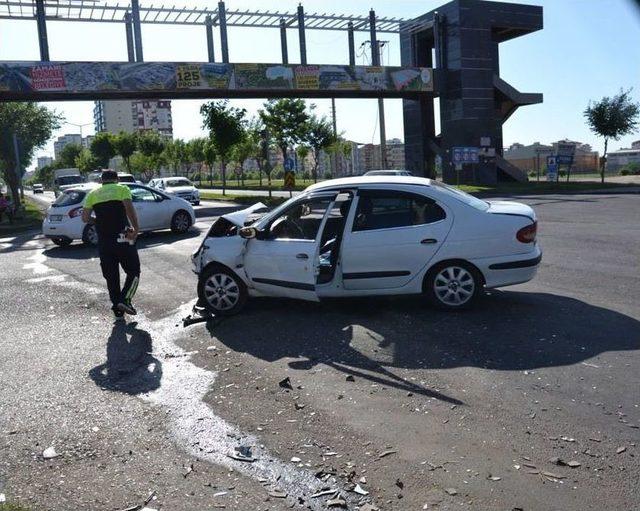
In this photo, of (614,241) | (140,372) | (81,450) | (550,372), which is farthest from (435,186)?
(614,241)

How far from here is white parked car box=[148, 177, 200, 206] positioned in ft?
113

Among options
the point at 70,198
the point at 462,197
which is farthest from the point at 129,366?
the point at 70,198

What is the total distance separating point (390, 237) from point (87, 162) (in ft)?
324

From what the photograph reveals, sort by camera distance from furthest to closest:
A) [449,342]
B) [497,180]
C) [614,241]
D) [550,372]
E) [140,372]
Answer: [497,180] → [614,241] → [449,342] → [140,372] → [550,372]

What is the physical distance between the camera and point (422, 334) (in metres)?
6.61

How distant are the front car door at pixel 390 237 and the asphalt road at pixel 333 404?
19.1 inches

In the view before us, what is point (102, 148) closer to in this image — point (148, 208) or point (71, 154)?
point (71, 154)

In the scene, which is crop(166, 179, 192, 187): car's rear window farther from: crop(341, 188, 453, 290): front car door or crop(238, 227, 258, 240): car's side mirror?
crop(341, 188, 453, 290): front car door

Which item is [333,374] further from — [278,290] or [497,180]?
[497,180]

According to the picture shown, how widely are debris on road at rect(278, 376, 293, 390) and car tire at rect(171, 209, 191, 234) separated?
13205mm

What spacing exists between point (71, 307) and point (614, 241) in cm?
1017

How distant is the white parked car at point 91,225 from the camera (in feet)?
53.4

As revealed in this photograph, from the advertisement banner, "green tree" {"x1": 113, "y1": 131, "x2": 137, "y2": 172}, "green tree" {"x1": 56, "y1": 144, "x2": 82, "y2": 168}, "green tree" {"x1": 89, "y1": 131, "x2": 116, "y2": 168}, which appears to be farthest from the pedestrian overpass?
"green tree" {"x1": 56, "y1": 144, "x2": 82, "y2": 168}

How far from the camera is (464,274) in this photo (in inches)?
291
